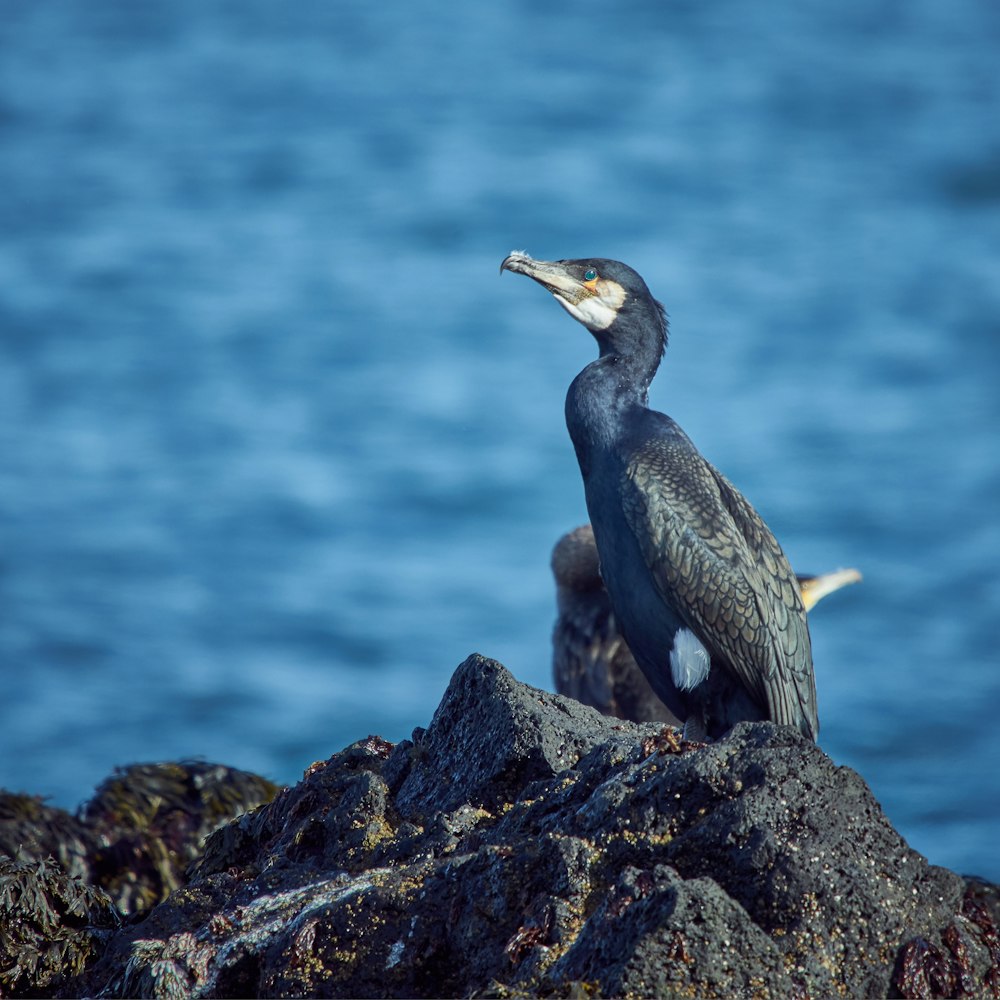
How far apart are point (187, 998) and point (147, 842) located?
3026 millimetres

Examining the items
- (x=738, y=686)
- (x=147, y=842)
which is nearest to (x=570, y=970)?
(x=738, y=686)

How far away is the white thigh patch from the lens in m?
5.63

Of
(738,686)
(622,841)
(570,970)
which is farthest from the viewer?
Answer: (738,686)

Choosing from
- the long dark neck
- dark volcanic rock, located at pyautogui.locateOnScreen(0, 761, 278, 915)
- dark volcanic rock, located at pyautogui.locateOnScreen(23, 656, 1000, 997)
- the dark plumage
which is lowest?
dark volcanic rock, located at pyautogui.locateOnScreen(23, 656, 1000, 997)

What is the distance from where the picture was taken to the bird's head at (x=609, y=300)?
598 cm

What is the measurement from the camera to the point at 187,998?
127 inches

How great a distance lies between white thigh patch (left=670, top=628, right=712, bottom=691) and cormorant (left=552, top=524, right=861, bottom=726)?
2463 mm

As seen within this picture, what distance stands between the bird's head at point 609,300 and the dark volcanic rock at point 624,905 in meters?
2.62

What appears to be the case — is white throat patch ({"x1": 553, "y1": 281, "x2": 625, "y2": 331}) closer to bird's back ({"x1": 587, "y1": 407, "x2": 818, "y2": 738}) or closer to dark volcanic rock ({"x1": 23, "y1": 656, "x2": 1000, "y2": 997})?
bird's back ({"x1": 587, "y1": 407, "x2": 818, "y2": 738})

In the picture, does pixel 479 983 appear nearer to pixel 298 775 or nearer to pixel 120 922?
pixel 120 922

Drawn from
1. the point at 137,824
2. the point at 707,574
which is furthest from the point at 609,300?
the point at 137,824

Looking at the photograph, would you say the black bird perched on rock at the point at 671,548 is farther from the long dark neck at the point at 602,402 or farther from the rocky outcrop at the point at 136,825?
the rocky outcrop at the point at 136,825

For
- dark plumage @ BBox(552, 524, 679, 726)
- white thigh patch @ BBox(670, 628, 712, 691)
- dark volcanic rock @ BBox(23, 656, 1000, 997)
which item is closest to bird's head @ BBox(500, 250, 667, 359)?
white thigh patch @ BBox(670, 628, 712, 691)

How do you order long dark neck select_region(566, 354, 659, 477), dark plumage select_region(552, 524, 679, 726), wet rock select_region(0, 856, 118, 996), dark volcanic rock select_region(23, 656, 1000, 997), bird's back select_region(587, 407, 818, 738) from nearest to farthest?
dark volcanic rock select_region(23, 656, 1000, 997) < wet rock select_region(0, 856, 118, 996) < bird's back select_region(587, 407, 818, 738) < long dark neck select_region(566, 354, 659, 477) < dark plumage select_region(552, 524, 679, 726)
